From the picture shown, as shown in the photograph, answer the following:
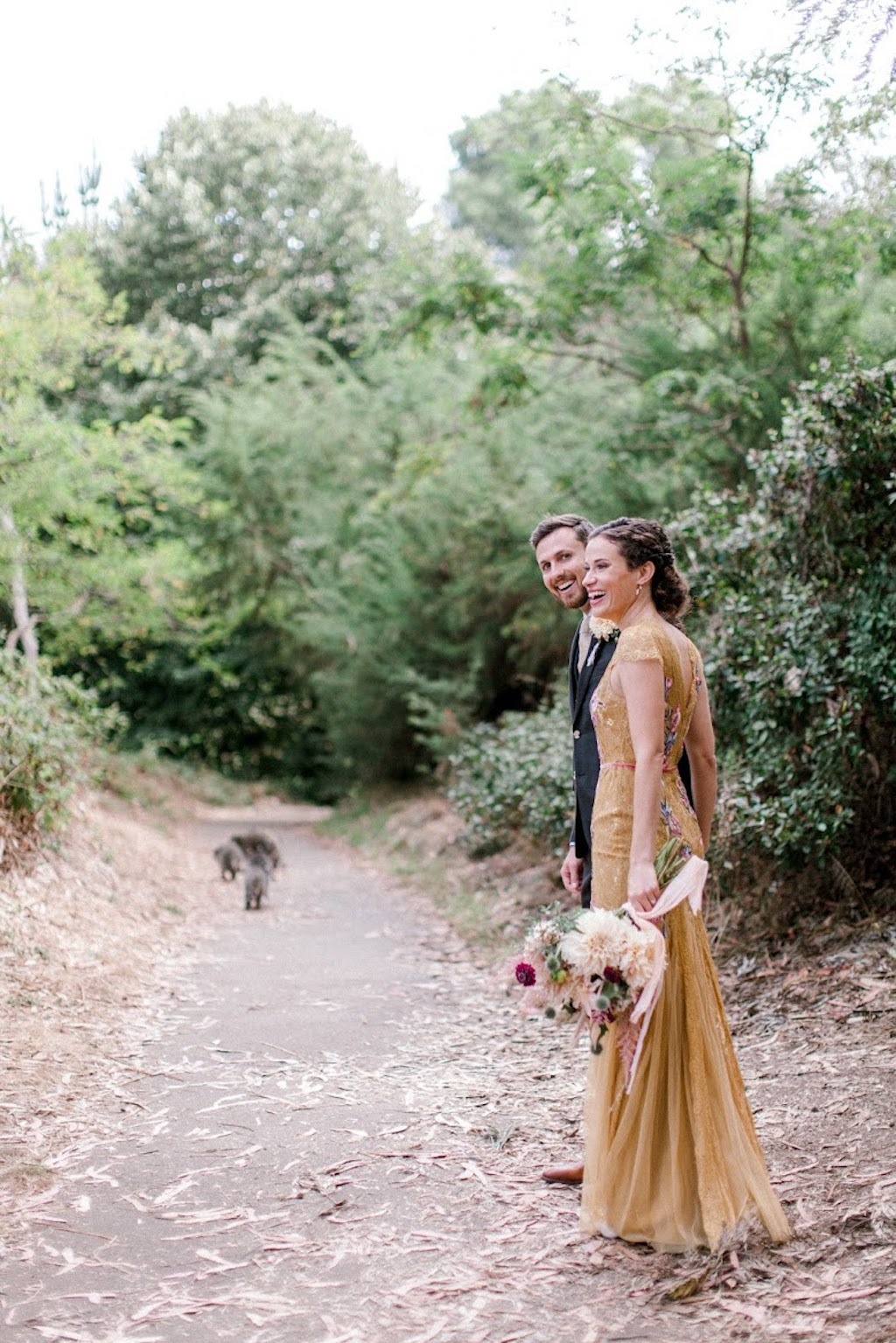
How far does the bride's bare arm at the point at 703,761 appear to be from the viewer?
381 cm

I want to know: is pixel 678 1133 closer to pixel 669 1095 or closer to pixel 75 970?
pixel 669 1095

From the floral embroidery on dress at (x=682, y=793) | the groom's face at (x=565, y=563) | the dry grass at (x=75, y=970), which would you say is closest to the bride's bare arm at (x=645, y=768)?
the floral embroidery on dress at (x=682, y=793)

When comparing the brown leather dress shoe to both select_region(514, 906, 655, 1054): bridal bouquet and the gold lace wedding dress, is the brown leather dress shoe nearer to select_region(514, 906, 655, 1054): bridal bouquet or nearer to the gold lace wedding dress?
the gold lace wedding dress

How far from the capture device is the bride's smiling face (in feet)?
12.1

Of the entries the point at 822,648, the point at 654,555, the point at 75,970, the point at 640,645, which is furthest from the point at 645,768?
the point at 75,970

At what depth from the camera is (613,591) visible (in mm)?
3693

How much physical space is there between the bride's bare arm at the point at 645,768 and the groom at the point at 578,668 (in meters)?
0.38

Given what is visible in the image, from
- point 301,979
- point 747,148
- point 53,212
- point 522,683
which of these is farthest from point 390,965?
point 53,212

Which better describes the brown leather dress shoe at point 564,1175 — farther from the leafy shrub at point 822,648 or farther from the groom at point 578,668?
the leafy shrub at point 822,648

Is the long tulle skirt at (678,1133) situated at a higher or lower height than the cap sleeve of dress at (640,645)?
lower

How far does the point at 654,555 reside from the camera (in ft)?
12.2

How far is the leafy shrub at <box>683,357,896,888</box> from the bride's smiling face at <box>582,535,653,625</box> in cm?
253

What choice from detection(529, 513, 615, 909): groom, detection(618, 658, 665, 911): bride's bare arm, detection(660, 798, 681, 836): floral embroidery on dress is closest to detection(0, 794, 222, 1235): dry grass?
detection(529, 513, 615, 909): groom

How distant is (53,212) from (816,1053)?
66.6ft
